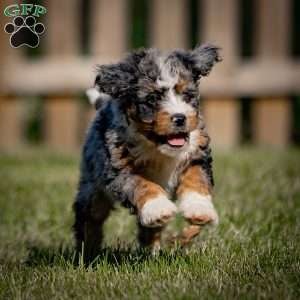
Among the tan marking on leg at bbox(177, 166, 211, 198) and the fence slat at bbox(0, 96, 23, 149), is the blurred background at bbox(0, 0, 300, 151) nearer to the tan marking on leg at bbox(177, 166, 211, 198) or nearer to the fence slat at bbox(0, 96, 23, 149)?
the fence slat at bbox(0, 96, 23, 149)

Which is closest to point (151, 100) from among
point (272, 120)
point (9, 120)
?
point (272, 120)

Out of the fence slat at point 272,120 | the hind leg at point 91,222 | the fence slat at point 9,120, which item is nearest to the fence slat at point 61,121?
the fence slat at point 9,120

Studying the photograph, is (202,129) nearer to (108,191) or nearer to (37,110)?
(108,191)

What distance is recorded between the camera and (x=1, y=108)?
480 inches

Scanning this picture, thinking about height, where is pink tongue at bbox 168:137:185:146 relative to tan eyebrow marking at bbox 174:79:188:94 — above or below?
below

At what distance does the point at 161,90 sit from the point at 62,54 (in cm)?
765

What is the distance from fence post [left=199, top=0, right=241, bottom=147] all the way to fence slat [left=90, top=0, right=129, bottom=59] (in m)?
1.16

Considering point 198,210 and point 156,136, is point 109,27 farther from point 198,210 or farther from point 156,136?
point 198,210

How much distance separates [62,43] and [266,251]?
795cm

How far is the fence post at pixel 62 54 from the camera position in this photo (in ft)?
38.3

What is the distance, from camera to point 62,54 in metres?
11.9

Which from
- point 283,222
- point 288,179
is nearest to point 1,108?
point 288,179

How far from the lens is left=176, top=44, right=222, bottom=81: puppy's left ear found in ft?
15.4

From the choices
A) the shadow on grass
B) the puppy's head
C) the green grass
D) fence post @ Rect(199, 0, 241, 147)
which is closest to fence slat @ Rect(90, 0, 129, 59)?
fence post @ Rect(199, 0, 241, 147)
